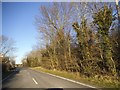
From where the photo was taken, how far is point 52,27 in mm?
45750

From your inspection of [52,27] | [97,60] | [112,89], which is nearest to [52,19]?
[52,27]

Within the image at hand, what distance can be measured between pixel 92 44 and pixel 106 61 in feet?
10.6

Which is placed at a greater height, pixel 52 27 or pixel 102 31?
pixel 52 27

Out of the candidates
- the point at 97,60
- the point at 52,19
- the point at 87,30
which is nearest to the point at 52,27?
the point at 52,19

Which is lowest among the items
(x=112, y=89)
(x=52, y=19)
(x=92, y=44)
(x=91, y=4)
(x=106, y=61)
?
(x=112, y=89)

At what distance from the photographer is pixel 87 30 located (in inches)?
974

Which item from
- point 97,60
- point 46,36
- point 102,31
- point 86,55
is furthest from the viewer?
point 46,36

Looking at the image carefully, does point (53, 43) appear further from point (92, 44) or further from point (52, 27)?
point (92, 44)

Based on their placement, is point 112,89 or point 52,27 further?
point 52,27

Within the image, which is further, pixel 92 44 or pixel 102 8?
pixel 92 44

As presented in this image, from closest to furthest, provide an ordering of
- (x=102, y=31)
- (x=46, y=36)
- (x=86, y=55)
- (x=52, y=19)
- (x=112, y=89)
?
(x=112, y=89) < (x=102, y=31) < (x=86, y=55) < (x=52, y=19) < (x=46, y=36)

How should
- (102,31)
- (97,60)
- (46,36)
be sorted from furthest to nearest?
1. (46,36)
2. (97,60)
3. (102,31)

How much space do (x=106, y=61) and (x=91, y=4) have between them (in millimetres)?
6381

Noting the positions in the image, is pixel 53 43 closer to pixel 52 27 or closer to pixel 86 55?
pixel 52 27
